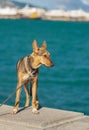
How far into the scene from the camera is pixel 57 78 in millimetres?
30922

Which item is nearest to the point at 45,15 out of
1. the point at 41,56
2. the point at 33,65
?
the point at 33,65

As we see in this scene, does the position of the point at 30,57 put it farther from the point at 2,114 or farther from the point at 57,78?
the point at 57,78

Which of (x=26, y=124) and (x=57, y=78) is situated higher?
(x=57, y=78)

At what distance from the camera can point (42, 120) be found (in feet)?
27.4

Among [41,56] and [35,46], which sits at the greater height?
[35,46]

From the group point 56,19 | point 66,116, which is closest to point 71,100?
point 66,116

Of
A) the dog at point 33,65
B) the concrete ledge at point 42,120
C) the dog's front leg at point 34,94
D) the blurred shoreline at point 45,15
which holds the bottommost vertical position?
the concrete ledge at point 42,120

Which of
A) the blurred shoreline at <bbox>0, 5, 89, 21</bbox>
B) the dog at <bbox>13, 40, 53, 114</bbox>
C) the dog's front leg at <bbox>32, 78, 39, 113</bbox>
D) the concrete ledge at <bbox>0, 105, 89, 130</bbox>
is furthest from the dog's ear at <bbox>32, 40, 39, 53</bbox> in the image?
the blurred shoreline at <bbox>0, 5, 89, 21</bbox>

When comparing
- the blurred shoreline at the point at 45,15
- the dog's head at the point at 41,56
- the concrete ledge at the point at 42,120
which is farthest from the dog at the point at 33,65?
the blurred shoreline at the point at 45,15

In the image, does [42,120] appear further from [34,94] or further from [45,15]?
[45,15]

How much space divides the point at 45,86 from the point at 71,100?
549cm

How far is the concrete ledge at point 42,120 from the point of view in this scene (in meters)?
8.10

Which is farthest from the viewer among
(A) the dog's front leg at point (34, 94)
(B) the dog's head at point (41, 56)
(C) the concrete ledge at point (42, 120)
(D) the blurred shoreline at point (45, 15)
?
(D) the blurred shoreline at point (45, 15)

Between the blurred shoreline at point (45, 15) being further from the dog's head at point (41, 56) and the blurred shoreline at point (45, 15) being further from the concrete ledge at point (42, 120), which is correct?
the dog's head at point (41, 56)
